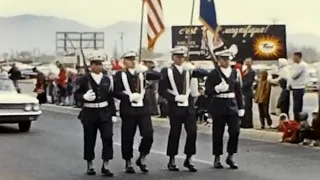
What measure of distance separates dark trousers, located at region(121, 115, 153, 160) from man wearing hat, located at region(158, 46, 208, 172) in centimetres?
45

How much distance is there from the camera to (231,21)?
36000 millimetres

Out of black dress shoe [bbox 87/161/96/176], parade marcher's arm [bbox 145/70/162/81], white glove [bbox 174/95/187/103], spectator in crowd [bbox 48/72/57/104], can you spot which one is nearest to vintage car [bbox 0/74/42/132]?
black dress shoe [bbox 87/161/96/176]

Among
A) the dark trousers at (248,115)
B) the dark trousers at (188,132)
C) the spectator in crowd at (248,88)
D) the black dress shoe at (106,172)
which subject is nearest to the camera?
the black dress shoe at (106,172)

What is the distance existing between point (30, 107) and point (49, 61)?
34686 mm

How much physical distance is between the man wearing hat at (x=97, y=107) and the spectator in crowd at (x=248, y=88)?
6.87 metres

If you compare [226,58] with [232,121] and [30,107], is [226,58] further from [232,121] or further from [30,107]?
[30,107]

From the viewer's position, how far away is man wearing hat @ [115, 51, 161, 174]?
39.3 feet

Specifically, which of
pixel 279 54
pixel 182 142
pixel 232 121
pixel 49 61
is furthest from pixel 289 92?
pixel 49 61

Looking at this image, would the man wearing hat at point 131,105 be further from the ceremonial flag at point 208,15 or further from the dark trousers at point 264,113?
the dark trousers at point 264,113

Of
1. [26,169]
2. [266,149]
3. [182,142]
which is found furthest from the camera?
[182,142]

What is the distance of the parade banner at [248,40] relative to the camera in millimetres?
31841

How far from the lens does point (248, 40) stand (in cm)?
3284

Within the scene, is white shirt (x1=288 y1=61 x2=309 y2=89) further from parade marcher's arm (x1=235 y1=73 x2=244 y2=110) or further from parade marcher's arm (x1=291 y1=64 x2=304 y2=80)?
parade marcher's arm (x1=235 y1=73 x2=244 y2=110)

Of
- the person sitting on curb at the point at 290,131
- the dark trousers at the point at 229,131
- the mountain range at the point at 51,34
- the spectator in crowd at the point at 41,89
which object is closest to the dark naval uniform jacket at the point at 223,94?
the dark trousers at the point at 229,131
